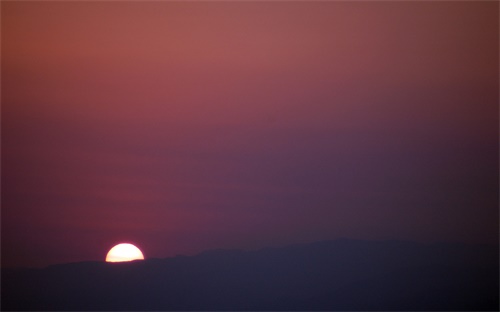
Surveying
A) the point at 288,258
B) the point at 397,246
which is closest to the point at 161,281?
the point at 288,258

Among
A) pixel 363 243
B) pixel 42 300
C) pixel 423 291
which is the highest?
pixel 363 243

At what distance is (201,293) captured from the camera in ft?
21.2

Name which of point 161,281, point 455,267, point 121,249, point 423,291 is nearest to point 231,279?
point 161,281

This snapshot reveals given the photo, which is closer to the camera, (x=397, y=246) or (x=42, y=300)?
(x=42, y=300)

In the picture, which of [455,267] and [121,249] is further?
[455,267]

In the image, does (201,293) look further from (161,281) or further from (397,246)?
(397,246)

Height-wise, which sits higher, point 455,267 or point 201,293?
point 455,267

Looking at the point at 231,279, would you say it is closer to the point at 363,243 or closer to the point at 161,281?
the point at 161,281

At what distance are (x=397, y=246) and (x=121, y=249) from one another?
302 cm

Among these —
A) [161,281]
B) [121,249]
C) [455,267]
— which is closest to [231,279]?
[161,281]

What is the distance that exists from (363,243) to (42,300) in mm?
3474

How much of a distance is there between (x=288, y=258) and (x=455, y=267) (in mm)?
1942

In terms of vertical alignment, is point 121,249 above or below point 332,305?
above

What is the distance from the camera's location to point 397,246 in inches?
268
